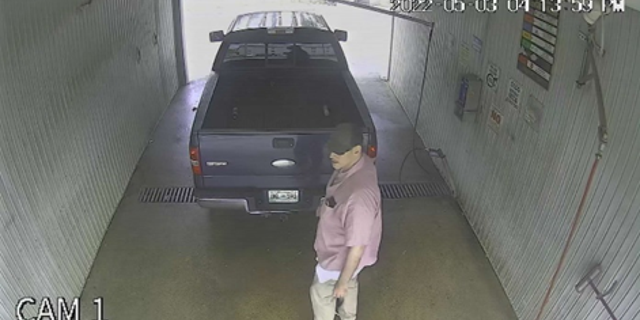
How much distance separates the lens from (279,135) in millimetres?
4512

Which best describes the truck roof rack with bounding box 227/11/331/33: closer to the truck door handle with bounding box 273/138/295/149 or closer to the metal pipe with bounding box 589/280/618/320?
the truck door handle with bounding box 273/138/295/149

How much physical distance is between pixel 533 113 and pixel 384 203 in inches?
81.4

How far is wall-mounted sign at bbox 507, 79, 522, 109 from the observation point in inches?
171

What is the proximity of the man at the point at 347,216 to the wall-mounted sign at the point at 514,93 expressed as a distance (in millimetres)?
1655

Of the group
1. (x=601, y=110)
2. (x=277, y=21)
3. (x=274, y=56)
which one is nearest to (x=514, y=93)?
(x=601, y=110)

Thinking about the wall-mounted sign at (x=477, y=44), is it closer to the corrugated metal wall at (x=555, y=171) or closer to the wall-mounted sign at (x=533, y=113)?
the corrugated metal wall at (x=555, y=171)

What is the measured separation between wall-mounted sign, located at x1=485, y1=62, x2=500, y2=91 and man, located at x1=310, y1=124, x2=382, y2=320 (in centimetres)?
203

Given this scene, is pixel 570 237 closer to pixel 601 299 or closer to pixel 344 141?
pixel 601 299

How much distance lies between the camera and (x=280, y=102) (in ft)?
18.1

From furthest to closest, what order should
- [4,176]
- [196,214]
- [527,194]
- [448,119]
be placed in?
[448,119]
[196,214]
[527,194]
[4,176]

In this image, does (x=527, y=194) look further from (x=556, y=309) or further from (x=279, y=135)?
(x=279, y=135)

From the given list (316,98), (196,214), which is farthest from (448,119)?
(196,214)

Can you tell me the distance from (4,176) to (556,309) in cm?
349

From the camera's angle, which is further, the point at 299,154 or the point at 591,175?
the point at 299,154
